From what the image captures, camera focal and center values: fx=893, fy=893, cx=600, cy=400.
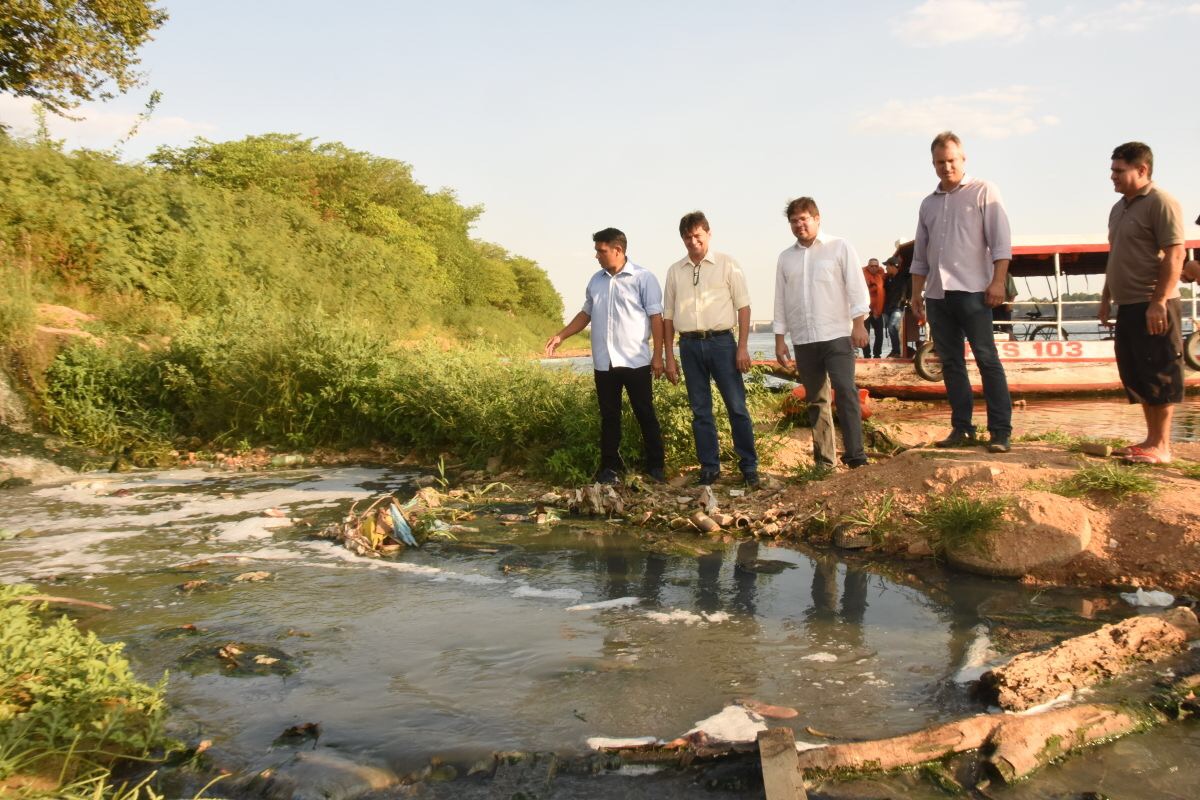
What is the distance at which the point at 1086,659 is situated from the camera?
3338 millimetres

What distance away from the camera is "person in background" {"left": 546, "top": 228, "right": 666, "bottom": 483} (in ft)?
22.2

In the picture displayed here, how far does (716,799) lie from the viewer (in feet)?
8.50

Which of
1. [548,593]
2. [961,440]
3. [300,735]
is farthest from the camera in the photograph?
[961,440]

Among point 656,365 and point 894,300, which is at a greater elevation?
point 894,300

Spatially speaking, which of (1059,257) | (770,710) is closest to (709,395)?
(770,710)

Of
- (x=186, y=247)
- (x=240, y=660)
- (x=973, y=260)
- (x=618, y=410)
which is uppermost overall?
(x=186, y=247)

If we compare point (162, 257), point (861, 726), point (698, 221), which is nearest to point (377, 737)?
point (861, 726)

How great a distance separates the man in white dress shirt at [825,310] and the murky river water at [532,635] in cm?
146

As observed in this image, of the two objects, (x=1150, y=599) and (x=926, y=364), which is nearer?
(x=1150, y=599)

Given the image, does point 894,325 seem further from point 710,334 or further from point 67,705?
point 67,705

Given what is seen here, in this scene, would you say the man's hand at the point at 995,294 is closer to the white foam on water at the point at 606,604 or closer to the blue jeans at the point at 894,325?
the white foam on water at the point at 606,604

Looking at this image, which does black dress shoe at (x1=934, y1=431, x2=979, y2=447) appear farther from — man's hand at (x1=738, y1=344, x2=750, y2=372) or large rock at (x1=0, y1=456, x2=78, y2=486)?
large rock at (x1=0, y1=456, x2=78, y2=486)

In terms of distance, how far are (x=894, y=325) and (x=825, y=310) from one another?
9.23 meters

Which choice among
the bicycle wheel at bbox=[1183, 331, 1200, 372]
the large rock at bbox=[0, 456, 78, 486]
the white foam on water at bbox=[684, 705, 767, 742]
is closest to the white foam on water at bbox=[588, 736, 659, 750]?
the white foam on water at bbox=[684, 705, 767, 742]
